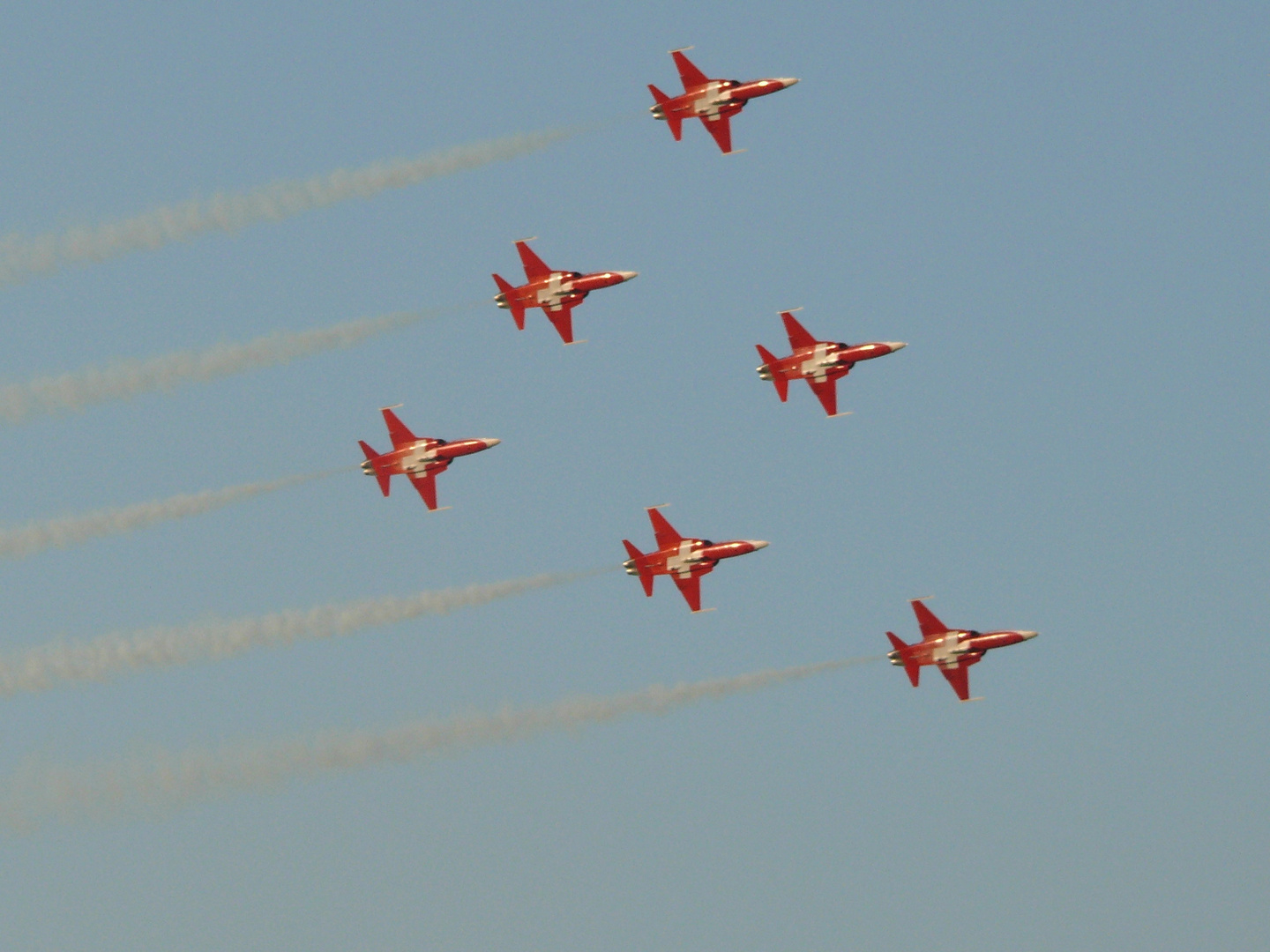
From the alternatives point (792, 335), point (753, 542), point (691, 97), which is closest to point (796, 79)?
point (691, 97)

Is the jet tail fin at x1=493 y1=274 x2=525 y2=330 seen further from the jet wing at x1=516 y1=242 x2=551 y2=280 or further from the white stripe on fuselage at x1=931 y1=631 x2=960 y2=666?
the white stripe on fuselage at x1=931 y1=631 x2=960 y2=666

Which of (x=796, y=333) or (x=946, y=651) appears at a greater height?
(x=796, y=333)

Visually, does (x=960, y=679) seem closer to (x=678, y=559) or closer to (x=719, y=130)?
(x=678, y=559)

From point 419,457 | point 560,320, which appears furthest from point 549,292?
point 419,457

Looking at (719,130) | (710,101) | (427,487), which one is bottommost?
(427,487)

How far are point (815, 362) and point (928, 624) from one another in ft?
47.1

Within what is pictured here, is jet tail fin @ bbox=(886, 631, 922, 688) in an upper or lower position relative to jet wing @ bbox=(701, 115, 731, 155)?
lower

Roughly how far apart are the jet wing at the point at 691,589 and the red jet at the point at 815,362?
1015cm

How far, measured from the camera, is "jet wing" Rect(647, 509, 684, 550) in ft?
354

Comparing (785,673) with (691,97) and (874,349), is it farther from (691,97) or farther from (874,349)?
(691,97)

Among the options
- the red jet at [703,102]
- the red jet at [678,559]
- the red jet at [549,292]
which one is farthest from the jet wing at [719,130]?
the red jet at [678,559]

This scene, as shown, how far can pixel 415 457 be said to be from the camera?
107 m

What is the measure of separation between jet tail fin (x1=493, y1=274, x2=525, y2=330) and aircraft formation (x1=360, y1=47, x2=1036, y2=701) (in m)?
0.04

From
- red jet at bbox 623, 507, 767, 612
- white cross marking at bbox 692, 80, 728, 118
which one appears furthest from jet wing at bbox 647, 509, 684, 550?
white cross marking at bbox 692, 80, 728, 118
